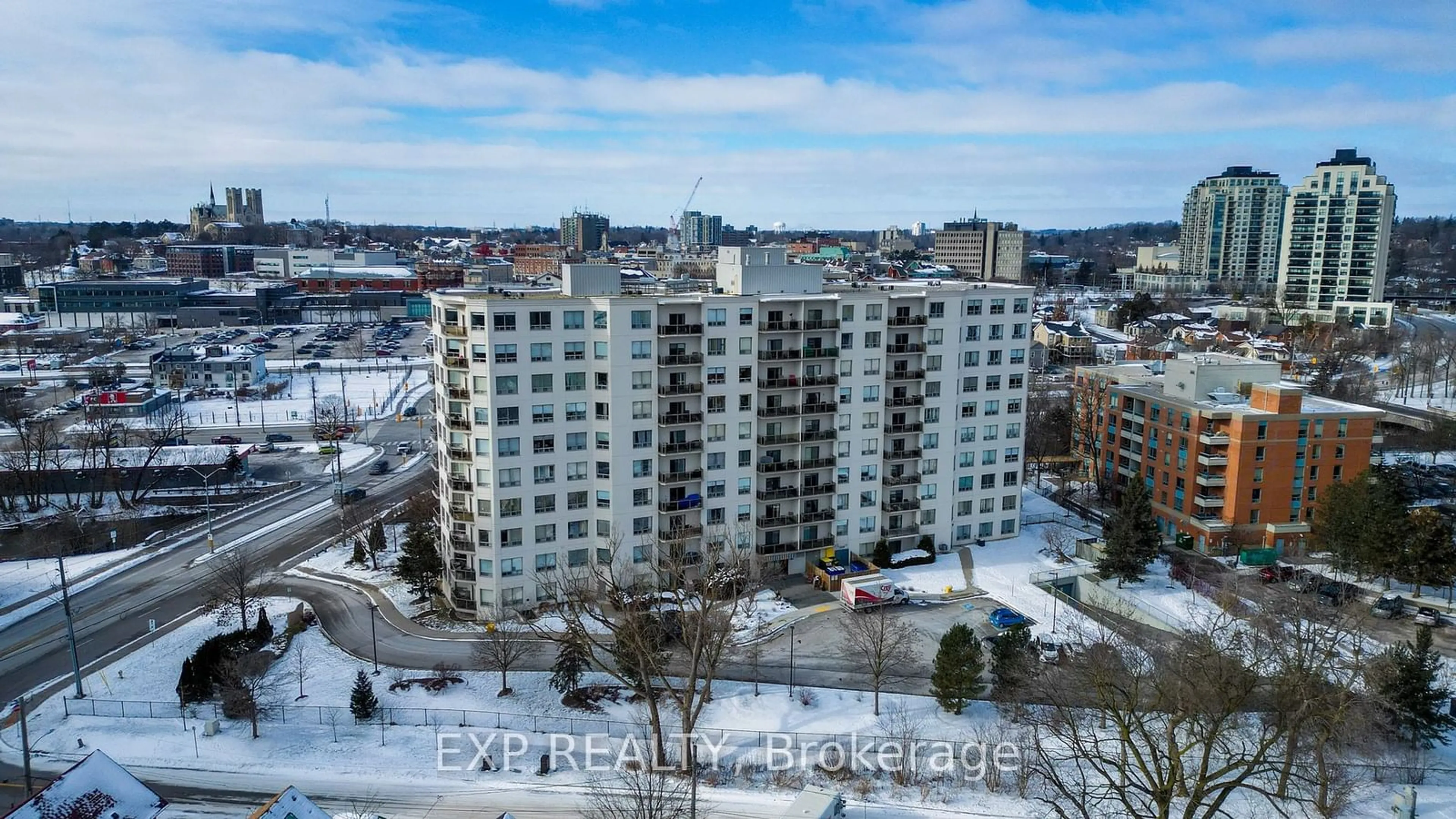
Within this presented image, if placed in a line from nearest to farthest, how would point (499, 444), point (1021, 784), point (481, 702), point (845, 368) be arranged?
point (1021, 784) → point (481, 702) → point (499, 444) → point (845, 368)

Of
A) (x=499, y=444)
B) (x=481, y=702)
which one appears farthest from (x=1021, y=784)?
(x=499, y=444)

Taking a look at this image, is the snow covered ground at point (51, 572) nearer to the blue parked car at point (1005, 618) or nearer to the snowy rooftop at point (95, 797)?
the snowy rooftop at point (95, 797)

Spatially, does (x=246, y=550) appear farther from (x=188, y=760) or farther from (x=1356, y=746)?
(x=1356, y=746)

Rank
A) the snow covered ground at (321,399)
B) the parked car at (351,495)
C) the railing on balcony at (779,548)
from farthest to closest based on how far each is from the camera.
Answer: the snow covered ground at (321,399)
the parked car at (351,495)
the railing on balcony at (779,548)

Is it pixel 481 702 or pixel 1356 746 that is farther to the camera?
pixel 481 702

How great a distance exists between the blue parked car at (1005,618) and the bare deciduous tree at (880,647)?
16.0ft

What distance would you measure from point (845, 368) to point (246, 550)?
4294 centimetres

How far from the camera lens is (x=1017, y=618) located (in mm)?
50000

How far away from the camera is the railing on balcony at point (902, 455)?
58688mm

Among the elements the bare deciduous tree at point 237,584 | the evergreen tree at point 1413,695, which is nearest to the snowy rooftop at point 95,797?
the bare deciduous tree at point 237,584

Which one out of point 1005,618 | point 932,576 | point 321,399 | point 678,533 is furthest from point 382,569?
point 321,399

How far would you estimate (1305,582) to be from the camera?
51344 mm

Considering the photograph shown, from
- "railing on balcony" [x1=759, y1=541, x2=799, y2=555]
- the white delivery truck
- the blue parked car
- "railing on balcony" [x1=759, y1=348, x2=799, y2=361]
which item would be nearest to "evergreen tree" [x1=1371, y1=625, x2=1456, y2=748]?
the blue parked car

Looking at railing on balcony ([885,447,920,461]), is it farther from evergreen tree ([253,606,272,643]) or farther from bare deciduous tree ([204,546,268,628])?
bare deciduous tree ([204,546,268,628])
